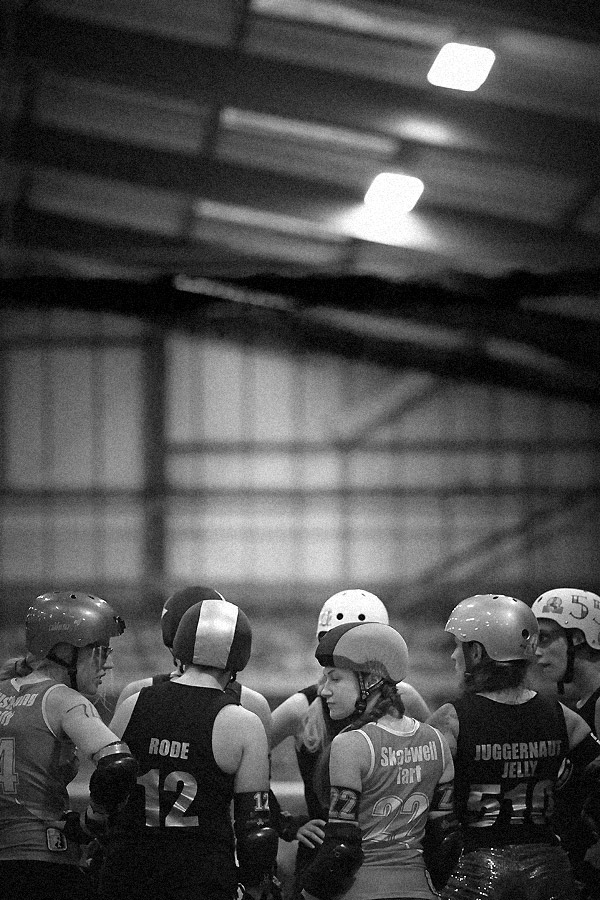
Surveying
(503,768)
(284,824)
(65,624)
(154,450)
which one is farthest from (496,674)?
(154,450)

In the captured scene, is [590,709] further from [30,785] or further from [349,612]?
[30,785]

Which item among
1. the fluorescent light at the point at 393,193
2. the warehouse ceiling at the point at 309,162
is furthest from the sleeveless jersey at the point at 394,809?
the fluorescent light at the point at 393,193

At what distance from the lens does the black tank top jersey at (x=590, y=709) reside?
3455mm

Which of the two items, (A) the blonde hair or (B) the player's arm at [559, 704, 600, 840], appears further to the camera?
(A) the blonde hair

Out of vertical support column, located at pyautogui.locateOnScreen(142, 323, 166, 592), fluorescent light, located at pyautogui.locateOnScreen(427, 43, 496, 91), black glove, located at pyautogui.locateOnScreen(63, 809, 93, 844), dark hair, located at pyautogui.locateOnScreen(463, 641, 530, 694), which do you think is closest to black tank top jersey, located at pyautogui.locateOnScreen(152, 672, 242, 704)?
black glove, located at pyautogui.locateOnScreen(63, 809, 93, 844)

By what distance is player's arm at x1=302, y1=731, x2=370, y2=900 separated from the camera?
103 inches

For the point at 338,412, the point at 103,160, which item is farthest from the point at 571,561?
the point at 103,160

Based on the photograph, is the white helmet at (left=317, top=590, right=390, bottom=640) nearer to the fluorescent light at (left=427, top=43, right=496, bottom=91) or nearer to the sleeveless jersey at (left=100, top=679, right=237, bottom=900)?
the sleeveless jersey at (left=100, top=679, right=237, bottom=900)

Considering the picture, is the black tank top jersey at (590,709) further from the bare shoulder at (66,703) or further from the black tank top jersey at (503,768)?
the bare shoulder at (66,703)

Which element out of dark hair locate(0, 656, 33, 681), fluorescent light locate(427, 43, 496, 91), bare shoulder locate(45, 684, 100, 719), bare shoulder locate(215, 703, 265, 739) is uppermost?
fluorescent light locate(427, 43, 496, 91)

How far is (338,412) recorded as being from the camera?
13.5 m

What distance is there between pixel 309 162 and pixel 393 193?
0.74 m

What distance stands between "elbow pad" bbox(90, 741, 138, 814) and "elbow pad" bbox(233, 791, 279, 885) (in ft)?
0.96

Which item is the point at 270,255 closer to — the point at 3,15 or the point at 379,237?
the point at 379,237
